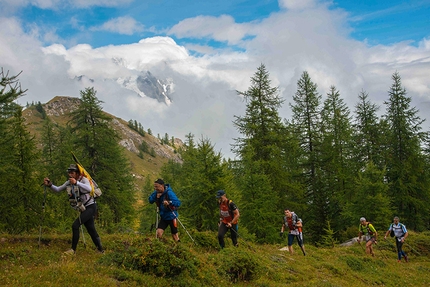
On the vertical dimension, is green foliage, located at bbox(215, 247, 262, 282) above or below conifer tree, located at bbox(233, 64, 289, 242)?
below

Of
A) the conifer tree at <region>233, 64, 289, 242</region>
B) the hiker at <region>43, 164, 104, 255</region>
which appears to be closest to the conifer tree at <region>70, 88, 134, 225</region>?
the conifer tree at <region>233, 64, 289, 242</region>

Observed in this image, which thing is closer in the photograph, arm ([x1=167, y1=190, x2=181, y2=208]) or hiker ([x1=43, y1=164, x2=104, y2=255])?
hiker ([x1=43, y1=164, x2=104, y2=255])

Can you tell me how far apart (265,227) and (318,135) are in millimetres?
A: 12307

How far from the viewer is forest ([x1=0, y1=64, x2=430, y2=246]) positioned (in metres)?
17.7

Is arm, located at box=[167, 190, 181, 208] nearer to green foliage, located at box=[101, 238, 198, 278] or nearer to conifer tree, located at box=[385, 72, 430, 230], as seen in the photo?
green foliage, located at box=[101, 238, 198, 278]

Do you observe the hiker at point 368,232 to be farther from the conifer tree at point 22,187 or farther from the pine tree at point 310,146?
the conifer tree at point 22,187

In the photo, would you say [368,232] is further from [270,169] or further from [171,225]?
[171,225]

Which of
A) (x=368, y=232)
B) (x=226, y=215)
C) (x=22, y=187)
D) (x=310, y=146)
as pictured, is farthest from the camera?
(x=310, y=146)

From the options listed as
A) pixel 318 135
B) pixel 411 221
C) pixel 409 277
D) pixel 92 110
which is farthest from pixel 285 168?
pixel 92 110

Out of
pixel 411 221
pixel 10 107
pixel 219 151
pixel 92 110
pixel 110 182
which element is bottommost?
pixel 411 221

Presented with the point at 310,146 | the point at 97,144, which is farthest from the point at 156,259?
the point at 310,146

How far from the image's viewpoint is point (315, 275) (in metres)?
11.0

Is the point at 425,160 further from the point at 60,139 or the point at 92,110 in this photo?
the point at 60,139

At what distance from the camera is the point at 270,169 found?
84.5 ft
